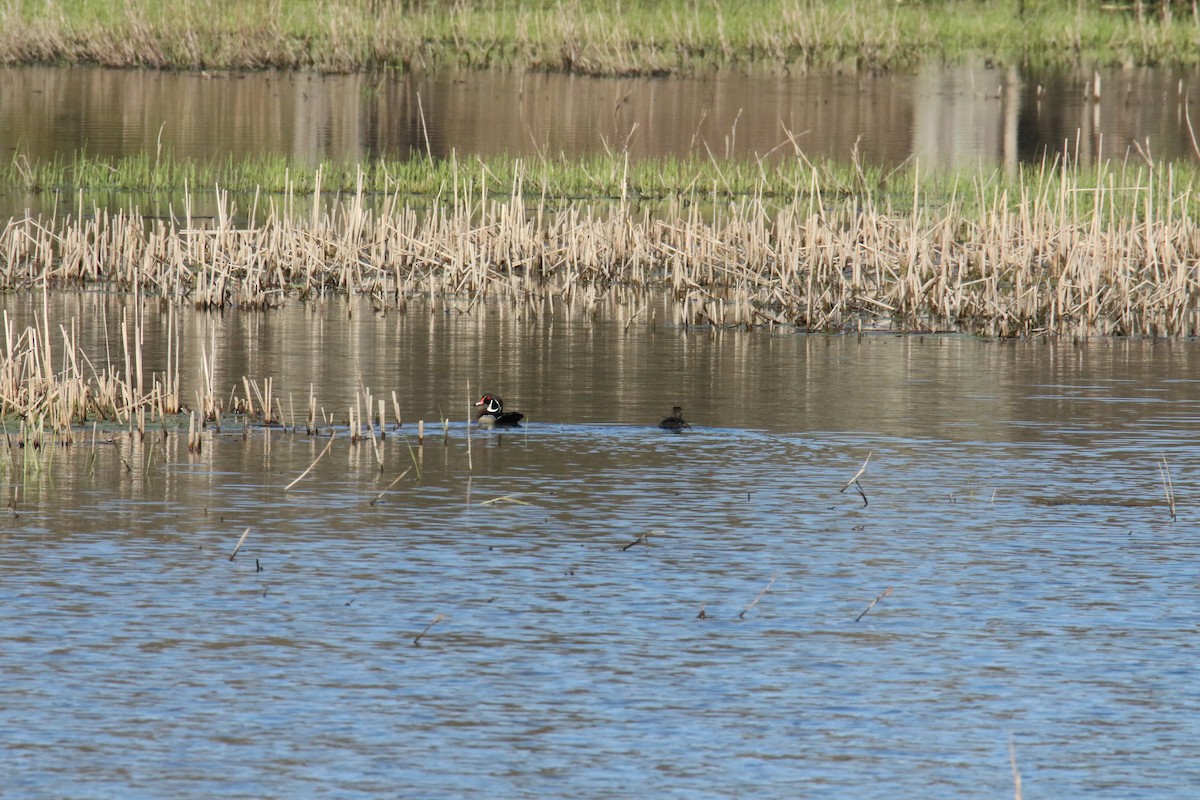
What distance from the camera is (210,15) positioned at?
4909cm

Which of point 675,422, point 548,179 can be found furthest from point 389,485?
point 548,179

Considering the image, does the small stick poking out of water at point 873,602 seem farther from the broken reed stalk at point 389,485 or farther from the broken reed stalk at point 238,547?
the broken reed stalk at point 389,485

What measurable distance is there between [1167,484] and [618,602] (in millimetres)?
4174

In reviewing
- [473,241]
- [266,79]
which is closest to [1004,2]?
[266,79]

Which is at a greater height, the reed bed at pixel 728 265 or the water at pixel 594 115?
the water at pixel 594 115

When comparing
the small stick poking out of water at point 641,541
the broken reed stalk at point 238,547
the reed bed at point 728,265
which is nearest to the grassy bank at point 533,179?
the reed bed at point 728,265

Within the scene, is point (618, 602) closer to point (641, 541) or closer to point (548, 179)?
point (641, 541)

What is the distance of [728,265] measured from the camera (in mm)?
21078

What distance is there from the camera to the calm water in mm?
7383

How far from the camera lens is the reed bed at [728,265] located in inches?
773

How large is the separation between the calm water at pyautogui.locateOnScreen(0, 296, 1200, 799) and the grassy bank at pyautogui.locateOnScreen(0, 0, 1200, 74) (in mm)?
32502

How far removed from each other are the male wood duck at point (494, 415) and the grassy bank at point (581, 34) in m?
32.3

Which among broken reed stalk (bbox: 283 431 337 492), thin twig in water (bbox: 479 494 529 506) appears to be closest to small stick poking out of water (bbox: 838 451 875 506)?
thin twig in water (bbox: 479 494 529 506)

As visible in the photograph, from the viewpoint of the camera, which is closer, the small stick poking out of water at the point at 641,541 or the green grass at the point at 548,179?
the small stick poking out of water at the point at 641,541
